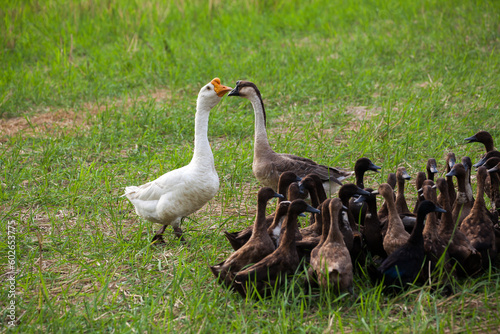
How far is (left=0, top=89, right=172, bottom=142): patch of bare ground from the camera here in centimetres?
711

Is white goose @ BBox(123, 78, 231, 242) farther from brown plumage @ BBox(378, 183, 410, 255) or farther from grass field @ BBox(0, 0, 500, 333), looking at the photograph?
brown plumage @ BBox(378, 183, 410, 255)

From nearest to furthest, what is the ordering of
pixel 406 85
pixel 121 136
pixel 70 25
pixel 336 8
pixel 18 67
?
pixel 121 136 → pixel 406 85 → pixel 18 67 → pixel 70 25 → pixel 336 8

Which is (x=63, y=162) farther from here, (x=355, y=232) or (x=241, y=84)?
(x=355, y=232)

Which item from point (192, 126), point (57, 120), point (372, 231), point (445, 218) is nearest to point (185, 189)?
point (372, 231)

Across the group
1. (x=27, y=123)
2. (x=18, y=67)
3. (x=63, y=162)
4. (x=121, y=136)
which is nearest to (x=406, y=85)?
(x=121, y=136)

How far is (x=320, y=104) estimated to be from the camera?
25.4ft

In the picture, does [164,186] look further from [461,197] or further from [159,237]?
[461,197]

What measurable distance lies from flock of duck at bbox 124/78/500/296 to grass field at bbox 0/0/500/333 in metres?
0.15

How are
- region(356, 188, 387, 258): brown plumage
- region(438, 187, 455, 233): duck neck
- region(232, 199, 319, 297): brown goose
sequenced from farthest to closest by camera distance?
region(356, 188, 387, 258): brown plumage
region(438, 187, 455, 233): duck neck
region(232, 199, 319, 297): brown goose

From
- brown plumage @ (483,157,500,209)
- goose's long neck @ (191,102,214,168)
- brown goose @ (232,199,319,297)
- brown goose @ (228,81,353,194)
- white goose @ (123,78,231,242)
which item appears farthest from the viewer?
brown goose @ (228,81,353,194)

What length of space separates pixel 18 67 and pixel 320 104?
17.9 ft

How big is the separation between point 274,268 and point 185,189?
3.97ft

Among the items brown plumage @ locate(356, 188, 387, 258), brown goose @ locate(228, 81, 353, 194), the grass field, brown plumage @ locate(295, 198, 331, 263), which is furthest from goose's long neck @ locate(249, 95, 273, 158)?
brown plumage @ locate(356, 188, 387, 258)

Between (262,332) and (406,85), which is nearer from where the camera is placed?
(262,332)
